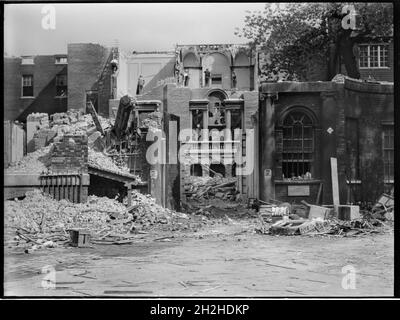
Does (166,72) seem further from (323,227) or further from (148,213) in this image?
(323,227)

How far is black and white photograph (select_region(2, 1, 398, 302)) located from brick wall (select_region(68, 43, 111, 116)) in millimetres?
82

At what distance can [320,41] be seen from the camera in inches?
752

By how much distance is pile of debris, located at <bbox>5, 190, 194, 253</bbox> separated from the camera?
11.0m

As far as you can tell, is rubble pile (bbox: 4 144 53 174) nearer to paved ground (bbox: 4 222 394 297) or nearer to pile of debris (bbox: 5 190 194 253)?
pile of debris (bbox: 5 190 194 253)

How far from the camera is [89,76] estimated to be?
20.7 m

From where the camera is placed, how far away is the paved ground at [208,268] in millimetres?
7531

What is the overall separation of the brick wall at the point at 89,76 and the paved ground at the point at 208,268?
29.1ft

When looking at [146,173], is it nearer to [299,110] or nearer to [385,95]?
[299,110]

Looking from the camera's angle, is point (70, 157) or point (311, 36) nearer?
point (70, 157)

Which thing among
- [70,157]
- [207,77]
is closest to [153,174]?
[70,157]

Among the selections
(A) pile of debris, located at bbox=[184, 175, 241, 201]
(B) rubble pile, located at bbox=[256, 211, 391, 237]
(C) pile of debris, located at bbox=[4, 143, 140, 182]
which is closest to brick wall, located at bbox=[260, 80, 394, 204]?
(B) rubble pile, located at bbox=[256, 211, 391, 237]

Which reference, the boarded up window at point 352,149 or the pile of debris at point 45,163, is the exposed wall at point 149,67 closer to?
the pile of debris at point 45,163

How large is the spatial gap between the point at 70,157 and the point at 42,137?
3389 mm

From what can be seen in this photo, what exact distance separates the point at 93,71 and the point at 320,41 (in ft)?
28.2
